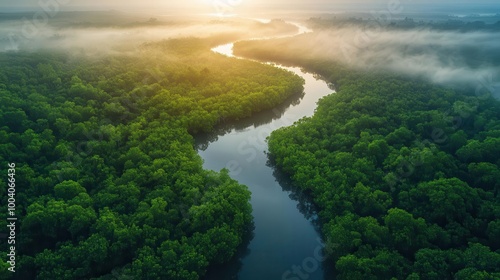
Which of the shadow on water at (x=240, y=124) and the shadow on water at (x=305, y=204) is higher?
the shadow on water at (x=240, y=124)

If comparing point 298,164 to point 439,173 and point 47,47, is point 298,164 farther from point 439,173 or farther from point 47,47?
point 47,47

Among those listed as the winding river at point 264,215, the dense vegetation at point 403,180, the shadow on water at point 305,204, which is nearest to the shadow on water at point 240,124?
the winding river at point 264,215

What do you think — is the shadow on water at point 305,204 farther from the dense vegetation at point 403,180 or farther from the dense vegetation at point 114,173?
the dense vegetation at point 114,173

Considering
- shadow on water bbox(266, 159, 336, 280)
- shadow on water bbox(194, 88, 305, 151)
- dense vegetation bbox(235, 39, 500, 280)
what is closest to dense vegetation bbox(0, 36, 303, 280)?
shadow on water bbox(194, 88, 305, 151)

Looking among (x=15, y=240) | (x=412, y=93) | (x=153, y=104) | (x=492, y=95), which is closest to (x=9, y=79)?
(x=153, y=104)

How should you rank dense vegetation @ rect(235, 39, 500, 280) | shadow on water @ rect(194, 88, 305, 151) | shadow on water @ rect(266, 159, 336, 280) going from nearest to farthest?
dense vegetation @ rect(235, 39, 500, 280), shadow on water @ rect(266, 159, 336, 280), shadow on water @ rect(194, 88, 305, 151)

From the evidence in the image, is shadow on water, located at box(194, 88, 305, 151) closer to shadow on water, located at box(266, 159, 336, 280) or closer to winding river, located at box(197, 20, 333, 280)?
winding river, located at box(197, 20, 333, 280)

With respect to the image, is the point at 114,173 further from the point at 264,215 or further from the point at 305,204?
the point at 305,204
